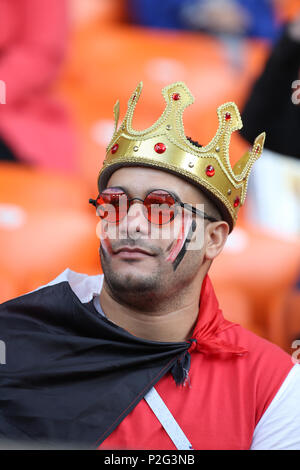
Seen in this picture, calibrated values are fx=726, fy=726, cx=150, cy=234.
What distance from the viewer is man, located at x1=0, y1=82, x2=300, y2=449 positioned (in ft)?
5.71

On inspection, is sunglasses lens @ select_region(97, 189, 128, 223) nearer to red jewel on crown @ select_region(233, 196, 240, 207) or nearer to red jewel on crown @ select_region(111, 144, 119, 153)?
red jewel on crown @ select_region(111, 144, 119, 153)

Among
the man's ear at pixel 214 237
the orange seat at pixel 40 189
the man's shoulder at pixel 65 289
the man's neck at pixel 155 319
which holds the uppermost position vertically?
the orange seat at pixel 40 189

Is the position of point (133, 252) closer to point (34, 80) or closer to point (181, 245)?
point (181, 245)

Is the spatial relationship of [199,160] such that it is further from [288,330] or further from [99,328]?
[288,330]

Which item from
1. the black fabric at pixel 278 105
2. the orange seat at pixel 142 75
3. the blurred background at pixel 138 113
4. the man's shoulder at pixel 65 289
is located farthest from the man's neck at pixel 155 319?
the orange seat at pixel 142 75

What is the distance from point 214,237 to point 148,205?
234 millimetres

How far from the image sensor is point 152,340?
6.04ft

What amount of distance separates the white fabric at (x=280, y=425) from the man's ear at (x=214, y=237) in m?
0.39

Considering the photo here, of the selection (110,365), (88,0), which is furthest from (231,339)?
(88,0)

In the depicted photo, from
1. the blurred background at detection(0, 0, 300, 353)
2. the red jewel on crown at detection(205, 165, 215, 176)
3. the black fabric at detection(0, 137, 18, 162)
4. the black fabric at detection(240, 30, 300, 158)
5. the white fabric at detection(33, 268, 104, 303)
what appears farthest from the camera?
the black fabric at detection(0, 137, 18, 162)

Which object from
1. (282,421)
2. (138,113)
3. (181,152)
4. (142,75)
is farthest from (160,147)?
(142,75)

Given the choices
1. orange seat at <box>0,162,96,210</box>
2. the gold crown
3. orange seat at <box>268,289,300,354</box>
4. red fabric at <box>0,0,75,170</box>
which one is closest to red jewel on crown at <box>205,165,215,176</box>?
the gold crown

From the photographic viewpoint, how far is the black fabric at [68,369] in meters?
1.72

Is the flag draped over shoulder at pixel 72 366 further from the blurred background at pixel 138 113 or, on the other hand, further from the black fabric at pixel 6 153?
the black fabric at pixel 6 153
